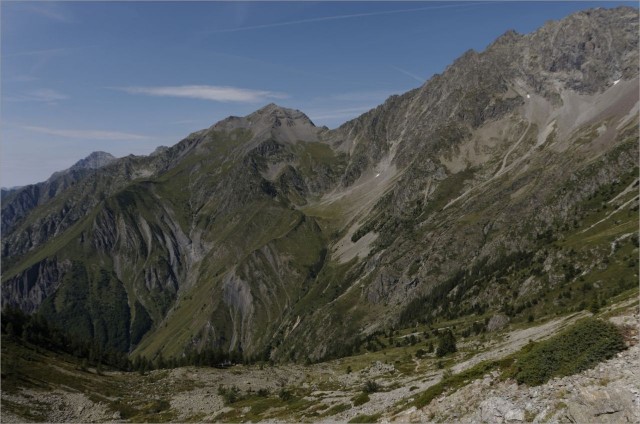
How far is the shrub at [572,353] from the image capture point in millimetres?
28797

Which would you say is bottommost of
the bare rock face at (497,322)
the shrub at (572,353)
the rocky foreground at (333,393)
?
the bare rock face at (497,322)

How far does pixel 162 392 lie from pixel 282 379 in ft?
87.9

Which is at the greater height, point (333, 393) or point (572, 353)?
point (572, 353)

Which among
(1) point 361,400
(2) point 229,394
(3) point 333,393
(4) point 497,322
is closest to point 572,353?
(1) point 361,400

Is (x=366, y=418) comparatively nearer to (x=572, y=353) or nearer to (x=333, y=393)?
(x=572, y=353)

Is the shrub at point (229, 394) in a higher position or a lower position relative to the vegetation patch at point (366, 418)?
lower

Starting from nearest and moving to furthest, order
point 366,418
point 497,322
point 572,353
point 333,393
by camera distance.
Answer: point 572,353
point 366,418
point 333,393
point 497,322

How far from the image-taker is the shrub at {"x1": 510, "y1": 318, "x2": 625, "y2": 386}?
94.5 ft

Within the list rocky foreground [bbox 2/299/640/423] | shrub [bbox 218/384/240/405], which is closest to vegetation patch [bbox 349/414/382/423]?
rocky foreground [bbox 2/299/640/423]

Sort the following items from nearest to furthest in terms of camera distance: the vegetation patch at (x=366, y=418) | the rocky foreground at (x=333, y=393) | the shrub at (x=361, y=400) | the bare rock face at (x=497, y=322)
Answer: the rocky foreground at (x=333, y=393), the vegetation patch at (x=366, y=418), the shrub at (x=361, y=400), the bare rock face at (x=497, y=322)

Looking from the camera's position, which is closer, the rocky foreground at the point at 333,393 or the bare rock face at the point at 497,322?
the rocky foreground at the point at 333,393

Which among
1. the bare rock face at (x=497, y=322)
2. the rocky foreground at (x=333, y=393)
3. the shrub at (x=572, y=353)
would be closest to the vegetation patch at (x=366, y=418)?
the rocky foreground at (x=333, y=393)

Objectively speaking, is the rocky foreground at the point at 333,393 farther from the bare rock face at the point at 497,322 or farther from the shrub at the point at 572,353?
the bare rock face at the point at 497,322

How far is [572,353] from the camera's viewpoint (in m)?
30.0
